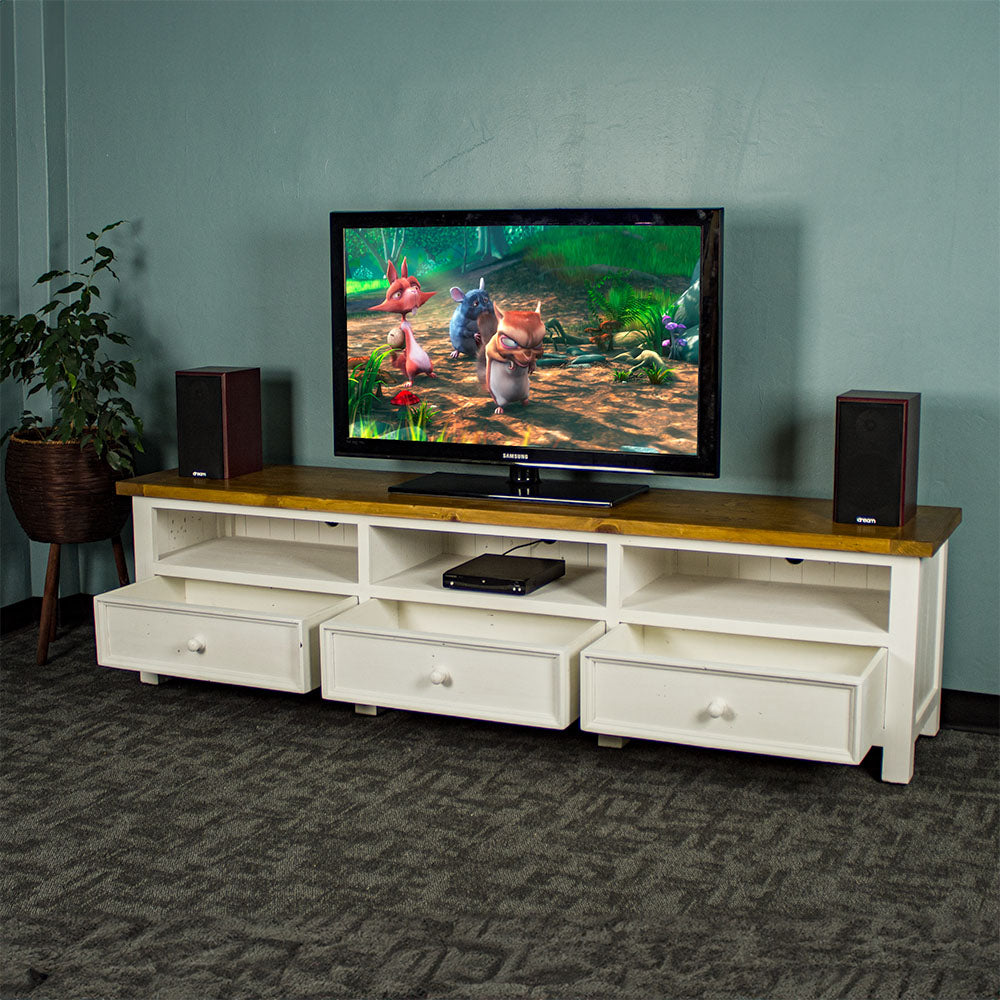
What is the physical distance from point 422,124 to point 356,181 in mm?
251

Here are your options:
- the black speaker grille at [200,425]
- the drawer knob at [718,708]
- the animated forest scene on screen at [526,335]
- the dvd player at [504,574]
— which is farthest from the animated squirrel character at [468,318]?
the drawer knob at [718,708]

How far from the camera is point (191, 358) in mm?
3795

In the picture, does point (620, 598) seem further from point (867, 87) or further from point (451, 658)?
point (867, 87)

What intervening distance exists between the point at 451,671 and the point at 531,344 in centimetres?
85

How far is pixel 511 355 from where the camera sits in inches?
125

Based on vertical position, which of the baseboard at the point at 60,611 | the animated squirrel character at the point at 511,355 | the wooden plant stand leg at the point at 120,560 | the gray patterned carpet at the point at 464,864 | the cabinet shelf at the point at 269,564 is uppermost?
the animated squirrel character at the point at 511,355

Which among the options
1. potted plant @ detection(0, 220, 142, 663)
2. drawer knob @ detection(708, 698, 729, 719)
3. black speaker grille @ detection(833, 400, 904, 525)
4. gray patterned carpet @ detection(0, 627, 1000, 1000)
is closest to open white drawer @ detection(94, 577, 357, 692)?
gray patterned carpet @ detection(0, 627, 1000, 1000)

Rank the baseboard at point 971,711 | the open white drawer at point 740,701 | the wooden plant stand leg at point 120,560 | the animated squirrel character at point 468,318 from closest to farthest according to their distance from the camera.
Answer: the open white drawer at point 740,701, the baseboard at point 971,711, the animated squirrel character at point 468,318, the wooden plant stand leg at point 120,560

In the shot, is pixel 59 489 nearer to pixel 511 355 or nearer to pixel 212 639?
pixel 212 639

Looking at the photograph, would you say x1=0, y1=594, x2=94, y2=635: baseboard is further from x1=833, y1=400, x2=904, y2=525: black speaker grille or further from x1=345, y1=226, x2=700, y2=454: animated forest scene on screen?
x1=833, y1=400, x2=904, y2=525: black speaker grille

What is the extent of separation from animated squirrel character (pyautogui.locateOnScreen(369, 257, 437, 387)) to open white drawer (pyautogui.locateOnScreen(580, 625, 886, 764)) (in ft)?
2.97

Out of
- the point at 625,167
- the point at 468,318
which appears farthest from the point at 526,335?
the point at 625,167

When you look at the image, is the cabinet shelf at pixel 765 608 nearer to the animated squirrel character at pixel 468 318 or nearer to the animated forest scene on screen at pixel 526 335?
the animated forest scene on screen at pixel 526 335

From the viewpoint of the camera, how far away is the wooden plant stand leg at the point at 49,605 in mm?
3572
